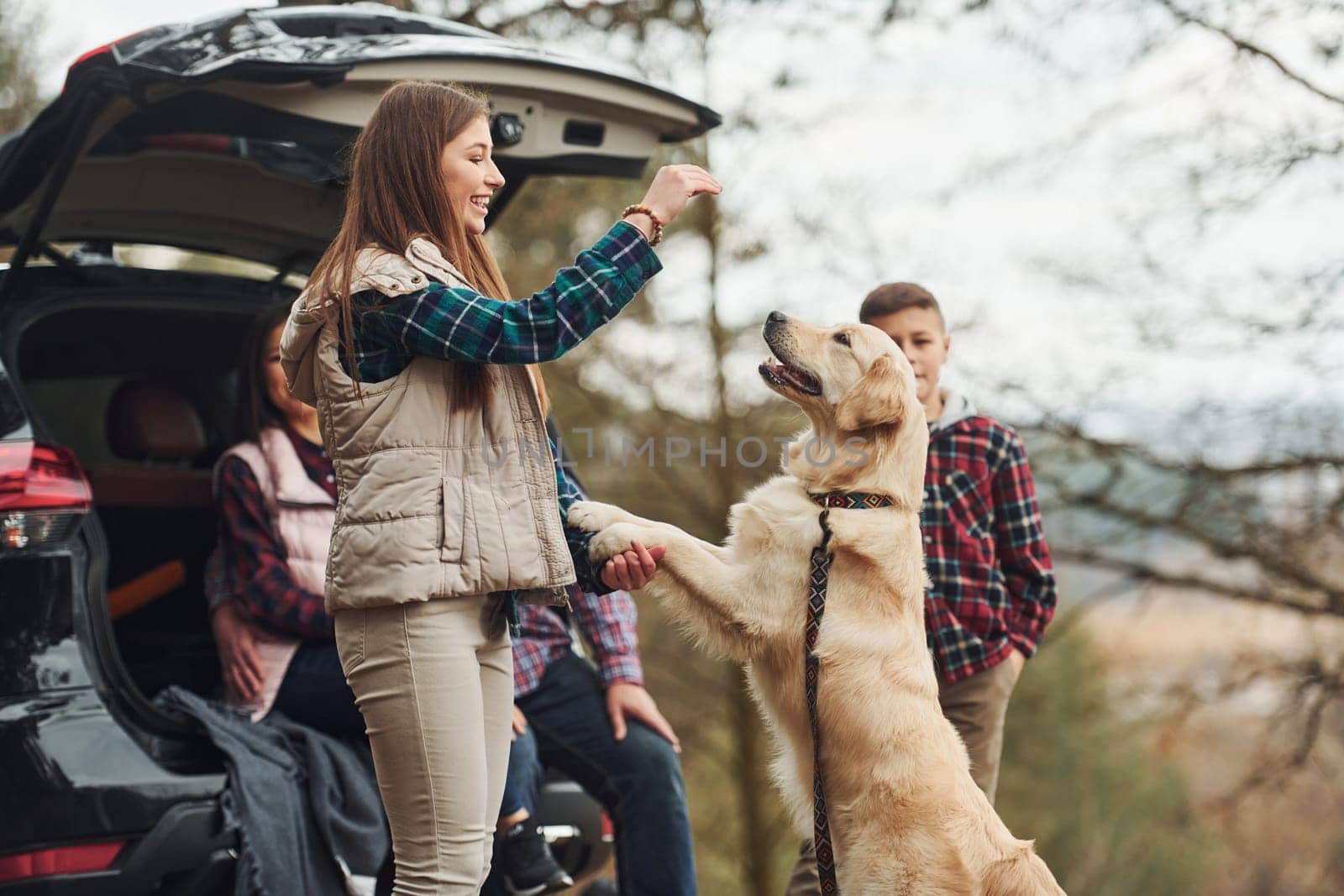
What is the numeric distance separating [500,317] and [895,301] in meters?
1.61

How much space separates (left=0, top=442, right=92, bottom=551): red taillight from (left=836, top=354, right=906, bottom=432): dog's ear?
1.79m

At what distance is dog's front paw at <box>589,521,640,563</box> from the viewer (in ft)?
A: 8.63

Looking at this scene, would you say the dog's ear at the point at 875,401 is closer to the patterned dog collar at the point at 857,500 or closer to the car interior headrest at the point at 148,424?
the patterned dog collar at the point at 857,500

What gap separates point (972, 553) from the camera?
3250 millimetres

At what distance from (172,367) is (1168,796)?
22377 millimetres

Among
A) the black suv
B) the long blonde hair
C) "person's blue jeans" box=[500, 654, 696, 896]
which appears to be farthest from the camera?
"person's blue jeans" box=[500, 654, 696, 896]

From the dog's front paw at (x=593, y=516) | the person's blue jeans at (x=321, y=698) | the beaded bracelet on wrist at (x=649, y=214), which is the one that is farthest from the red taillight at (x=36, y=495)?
the beaded bracelet on wrist at (x=649, y=214)

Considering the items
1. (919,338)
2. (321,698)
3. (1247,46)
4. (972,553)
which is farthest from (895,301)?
(1247,46)

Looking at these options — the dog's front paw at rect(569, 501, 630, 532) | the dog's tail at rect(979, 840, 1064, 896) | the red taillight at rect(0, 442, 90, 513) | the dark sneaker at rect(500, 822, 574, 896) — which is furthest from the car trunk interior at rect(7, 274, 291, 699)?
the dog's tail at rect(979, 840, 1064, 896)

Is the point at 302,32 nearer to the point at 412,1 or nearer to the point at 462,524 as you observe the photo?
the point at 462,524

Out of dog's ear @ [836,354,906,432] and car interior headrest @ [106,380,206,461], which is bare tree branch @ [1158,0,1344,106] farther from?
car interior headrest @ [106,380,206,461]

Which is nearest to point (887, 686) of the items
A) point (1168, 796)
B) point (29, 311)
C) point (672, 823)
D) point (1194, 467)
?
point (672, 823)

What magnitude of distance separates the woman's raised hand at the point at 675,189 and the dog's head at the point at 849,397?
0.77 m

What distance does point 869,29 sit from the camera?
7.41 meters
